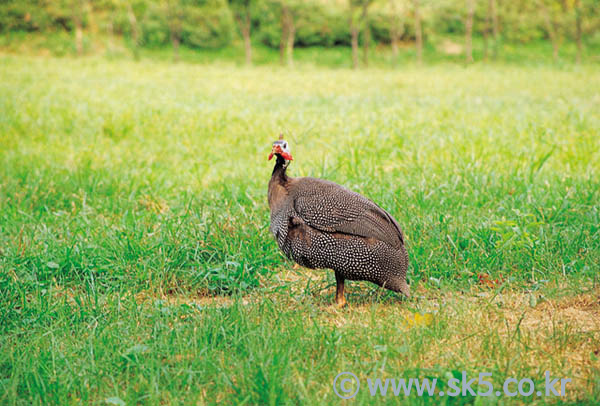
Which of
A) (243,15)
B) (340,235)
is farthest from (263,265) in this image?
(243,15)

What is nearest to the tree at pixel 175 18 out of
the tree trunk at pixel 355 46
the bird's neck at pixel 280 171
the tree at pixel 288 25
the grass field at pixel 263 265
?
the tree at pixel 288 25

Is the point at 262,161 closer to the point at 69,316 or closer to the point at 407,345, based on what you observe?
the point at 69,316

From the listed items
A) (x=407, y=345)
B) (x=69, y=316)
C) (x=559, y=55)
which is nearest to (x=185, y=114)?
(x=69, y=316)

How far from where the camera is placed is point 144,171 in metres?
6.44

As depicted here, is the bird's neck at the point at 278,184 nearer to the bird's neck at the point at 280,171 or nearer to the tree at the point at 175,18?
the bird's neck at the point at 280,171

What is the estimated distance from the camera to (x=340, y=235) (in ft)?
10.8

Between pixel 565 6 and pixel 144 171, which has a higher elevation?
pixel 565 6

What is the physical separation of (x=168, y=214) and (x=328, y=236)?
2.09 m

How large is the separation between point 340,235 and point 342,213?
0.13 m

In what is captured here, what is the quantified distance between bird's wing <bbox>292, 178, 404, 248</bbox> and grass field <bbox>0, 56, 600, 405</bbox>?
0.47 meters

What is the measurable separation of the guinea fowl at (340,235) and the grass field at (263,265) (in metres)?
0.26

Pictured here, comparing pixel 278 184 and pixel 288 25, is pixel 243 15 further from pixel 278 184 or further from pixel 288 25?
pixel 278 184

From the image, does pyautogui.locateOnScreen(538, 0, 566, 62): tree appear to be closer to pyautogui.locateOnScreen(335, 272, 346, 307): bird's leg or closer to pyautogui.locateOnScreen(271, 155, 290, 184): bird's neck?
pyautogui.locateOnScreen(271, 155, 290, 184): bird's neck

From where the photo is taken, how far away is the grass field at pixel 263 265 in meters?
2.63
